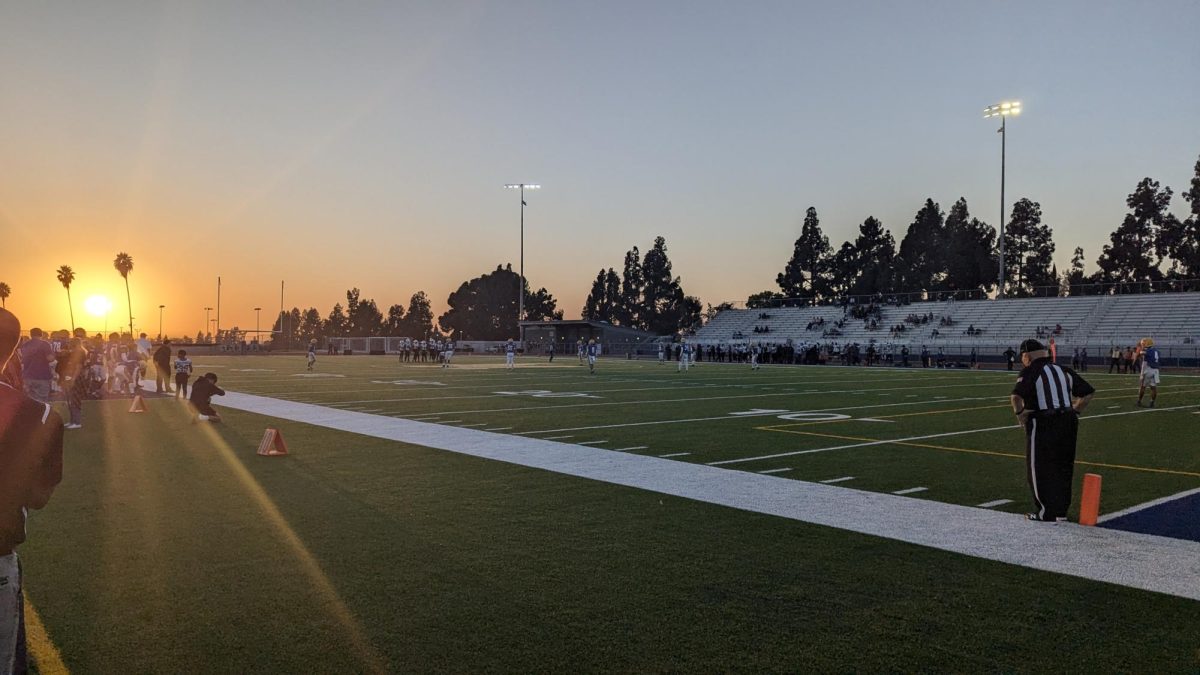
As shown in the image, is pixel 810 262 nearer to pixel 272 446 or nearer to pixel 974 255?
pixel 974 255

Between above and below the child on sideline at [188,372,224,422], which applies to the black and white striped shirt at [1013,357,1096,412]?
above

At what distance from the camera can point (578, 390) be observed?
2378cm

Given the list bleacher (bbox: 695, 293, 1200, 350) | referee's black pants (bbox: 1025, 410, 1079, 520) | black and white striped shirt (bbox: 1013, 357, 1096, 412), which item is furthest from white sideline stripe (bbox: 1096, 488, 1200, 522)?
bleacher (bbox: 695, 293, 1200, 350)

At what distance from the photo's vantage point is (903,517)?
7180mm

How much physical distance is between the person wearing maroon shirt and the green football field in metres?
1.08

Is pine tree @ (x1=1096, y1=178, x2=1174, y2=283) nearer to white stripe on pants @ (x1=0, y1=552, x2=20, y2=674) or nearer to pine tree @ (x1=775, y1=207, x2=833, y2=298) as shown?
pine tree @ (x1=775, y1=207, x2=833, y2=298)

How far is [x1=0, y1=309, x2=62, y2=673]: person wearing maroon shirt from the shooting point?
2.99 metres

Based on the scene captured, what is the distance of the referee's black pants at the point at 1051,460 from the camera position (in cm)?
703

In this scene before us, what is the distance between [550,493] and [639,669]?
14.2 feet

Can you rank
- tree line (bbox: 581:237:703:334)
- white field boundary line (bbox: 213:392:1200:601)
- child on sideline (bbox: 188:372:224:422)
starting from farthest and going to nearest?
1. tree line (bbox: 581:237:703:334)
2. child on sideline (bbox: 188:372:224:422)
3. white field boundary line (bbox: 213:392:1200:601)

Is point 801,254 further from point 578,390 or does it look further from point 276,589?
point 276,589

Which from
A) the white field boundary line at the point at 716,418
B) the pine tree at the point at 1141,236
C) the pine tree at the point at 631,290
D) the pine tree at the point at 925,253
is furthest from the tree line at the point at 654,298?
the white field boundary line at the point at 716,418

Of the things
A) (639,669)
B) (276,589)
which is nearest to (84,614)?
(276,589)

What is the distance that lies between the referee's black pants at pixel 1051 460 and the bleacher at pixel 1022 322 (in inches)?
1781
